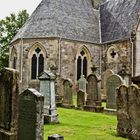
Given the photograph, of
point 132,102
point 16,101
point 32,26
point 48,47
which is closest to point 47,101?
point 132,102

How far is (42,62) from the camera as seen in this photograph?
90.6ft

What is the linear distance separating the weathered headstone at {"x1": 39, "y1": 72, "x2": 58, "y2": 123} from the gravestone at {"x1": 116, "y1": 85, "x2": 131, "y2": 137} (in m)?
3.08

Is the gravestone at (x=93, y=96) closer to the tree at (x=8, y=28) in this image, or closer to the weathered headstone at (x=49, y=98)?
the weathered headstone at (x=49, y=98)

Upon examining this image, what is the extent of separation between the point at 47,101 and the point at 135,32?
15.8m

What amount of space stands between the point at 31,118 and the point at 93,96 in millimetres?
9377

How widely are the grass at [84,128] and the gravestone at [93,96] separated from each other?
220cm

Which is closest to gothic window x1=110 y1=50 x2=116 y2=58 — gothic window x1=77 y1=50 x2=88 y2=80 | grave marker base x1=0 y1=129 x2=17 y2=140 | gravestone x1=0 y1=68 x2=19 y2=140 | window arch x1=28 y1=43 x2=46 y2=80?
gothic window x1=77 y1=50 x2=88 y2=80

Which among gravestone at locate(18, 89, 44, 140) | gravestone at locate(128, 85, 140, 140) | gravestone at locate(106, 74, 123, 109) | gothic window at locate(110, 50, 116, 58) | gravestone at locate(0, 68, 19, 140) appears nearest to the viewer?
gravestone at locate(0, 68, 19, 140)

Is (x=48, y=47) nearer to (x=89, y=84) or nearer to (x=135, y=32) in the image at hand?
(x=135, y=32)

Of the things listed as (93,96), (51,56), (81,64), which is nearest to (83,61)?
(81,64)

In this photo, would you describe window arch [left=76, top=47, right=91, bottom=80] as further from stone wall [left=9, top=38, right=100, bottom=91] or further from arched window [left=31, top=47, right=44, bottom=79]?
arched window [left=31, top=47, right=44, bottom=79]

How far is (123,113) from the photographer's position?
31.7 feet

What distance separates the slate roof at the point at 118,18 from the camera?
90.9ft

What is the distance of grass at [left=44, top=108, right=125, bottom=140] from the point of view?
9.52 meters
